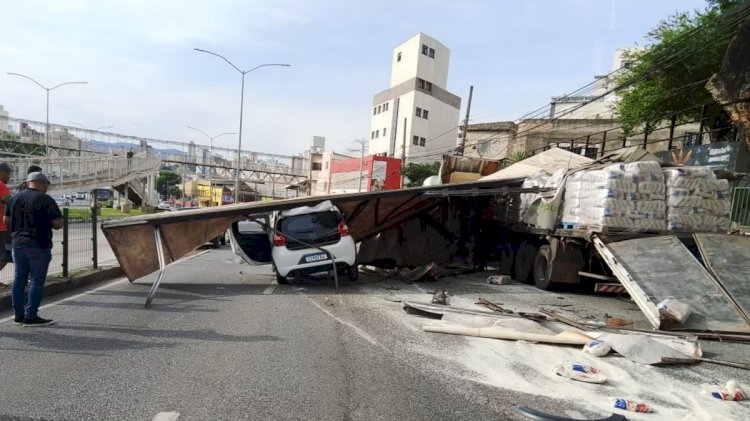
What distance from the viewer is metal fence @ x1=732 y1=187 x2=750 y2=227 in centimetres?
1428

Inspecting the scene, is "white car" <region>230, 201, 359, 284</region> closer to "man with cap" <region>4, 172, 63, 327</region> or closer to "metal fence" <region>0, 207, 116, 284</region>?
"metal fence" <region>0, 207, 116, 284</region>

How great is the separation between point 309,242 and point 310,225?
36cm

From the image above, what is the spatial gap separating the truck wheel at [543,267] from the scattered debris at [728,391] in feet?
19.1

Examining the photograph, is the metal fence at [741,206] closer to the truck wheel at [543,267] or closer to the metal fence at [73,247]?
the truck wheel at [543,267]

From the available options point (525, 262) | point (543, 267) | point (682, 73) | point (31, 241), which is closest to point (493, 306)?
point (543, 267)

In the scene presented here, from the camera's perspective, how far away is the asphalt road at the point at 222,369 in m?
4.02

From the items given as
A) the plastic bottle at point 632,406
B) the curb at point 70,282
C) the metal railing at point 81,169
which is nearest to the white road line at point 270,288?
the curb at point 70,282

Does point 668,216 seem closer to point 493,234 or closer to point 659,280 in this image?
point 659,280

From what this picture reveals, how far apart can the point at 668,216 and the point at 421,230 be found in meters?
6.50

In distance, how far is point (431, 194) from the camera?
12008mm

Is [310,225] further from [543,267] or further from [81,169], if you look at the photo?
[81,169]

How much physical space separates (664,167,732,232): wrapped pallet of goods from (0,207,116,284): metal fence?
1089cm

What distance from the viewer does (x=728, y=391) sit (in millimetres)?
4617

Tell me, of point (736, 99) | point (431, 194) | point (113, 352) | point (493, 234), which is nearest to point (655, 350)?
point (113, 352)
